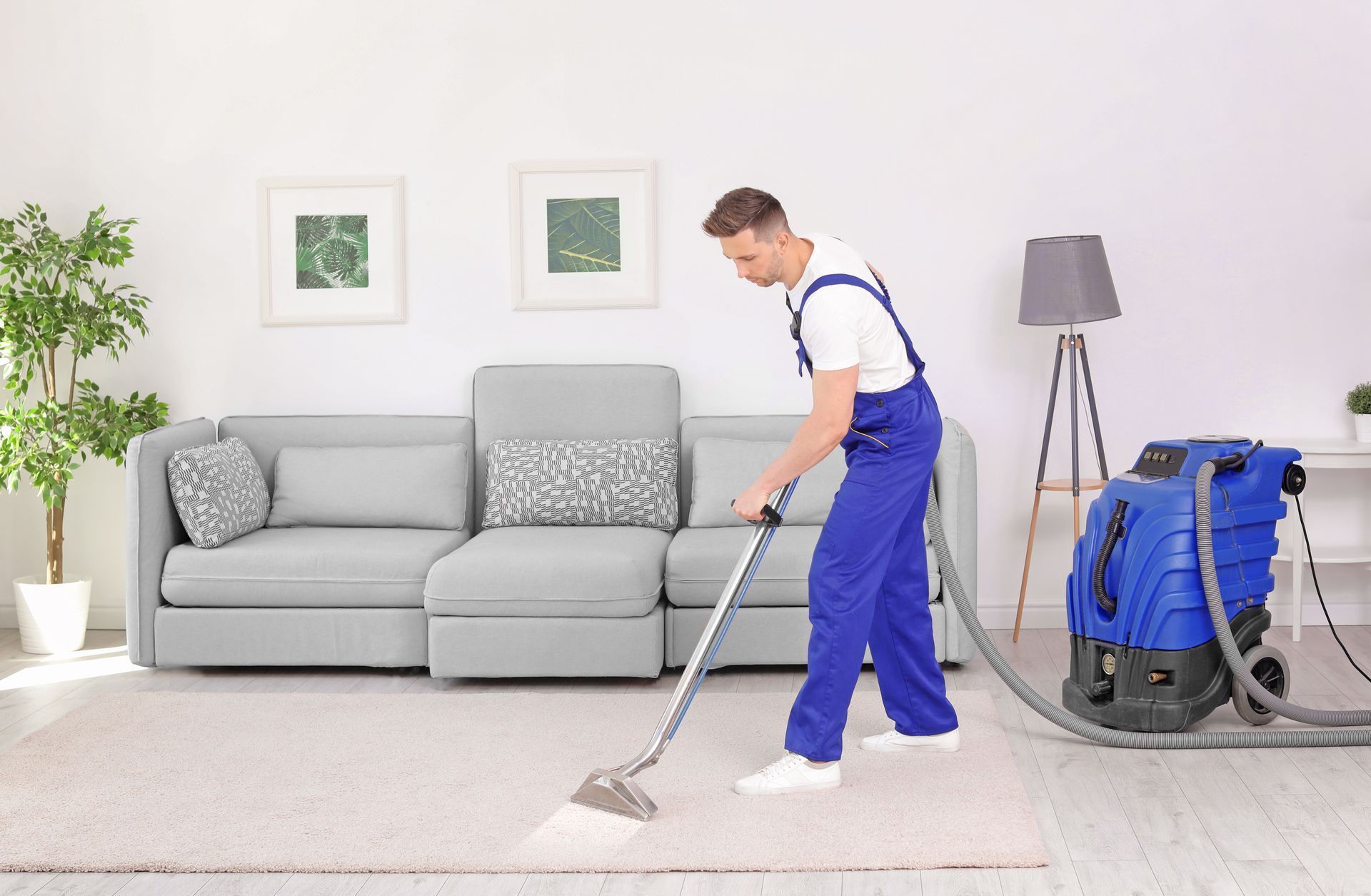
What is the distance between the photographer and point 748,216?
→ 8.16ft

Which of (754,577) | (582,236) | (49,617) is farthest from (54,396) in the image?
(754,577)

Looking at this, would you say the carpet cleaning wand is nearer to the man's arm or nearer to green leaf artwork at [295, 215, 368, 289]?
the man's arm

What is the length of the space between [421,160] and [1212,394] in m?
2.90

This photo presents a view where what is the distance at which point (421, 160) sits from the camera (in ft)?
14.3

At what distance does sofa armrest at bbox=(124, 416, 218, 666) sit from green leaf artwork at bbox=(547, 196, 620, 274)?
146 centimetres

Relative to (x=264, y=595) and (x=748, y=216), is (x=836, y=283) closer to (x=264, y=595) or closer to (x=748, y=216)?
(x=748, y=216)

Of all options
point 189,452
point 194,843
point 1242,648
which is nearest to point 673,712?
point 194,843

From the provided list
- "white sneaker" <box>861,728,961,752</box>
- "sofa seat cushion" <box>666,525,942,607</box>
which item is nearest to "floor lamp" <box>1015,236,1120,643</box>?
"sofa seat cushion" <box>666,525,942,607</box>

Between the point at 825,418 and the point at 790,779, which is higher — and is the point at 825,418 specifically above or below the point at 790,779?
above

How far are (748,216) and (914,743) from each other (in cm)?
132

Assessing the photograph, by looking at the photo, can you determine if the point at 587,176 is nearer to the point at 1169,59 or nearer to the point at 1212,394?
the point at 1169,59

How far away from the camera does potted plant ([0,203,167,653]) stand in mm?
3977

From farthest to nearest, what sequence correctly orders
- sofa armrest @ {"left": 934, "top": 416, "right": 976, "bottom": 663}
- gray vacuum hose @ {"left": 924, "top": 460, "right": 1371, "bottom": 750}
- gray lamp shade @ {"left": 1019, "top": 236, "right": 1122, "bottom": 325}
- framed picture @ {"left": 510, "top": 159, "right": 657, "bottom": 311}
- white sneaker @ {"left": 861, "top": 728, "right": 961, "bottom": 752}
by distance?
framed picture @ {"left": 510, "top": 159, "right": 657, "bottom": 311} < gray lamp shade @ {"left": 1019, "top": 236, "right": 1122, "bottom": 325} < sofa armrest @ {"left": 934, "top": 416, "right": 976, "bottom": 663} < white sneaker @ {"left": 861, "top": 728, "right": 961, "bottom": 752} < gray vacuum hose @ {"left": 924, "top": 460, "right": 1371, "bottom": 750}

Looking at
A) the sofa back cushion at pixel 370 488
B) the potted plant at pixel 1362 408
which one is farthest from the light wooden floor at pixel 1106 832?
the potted plant at pixel 1362 408
